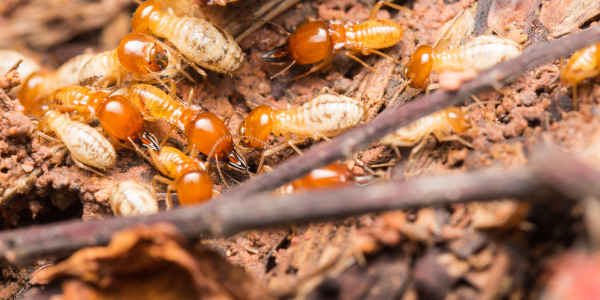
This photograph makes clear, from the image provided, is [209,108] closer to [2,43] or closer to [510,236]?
[510,236]

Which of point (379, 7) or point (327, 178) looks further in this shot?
point (379, 7)

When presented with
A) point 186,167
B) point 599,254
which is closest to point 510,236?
point 599,254

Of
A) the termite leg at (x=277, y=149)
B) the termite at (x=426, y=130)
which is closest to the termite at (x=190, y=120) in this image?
the termite leg at (x=277, y=149)

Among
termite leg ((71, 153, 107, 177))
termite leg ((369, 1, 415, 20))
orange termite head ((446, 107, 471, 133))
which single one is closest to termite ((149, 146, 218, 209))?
termite leg ((71, 153, 107, 177))

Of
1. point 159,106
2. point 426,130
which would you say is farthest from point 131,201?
point 426,130

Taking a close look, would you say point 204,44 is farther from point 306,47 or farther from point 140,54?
point 306,47

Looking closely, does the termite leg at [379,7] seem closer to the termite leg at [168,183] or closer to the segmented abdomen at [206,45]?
the segmented abdomen at [206,45]

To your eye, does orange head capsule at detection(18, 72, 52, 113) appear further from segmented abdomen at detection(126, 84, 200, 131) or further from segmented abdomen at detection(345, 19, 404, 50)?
segmented abdomen at detection(345, 19, 404, 50)
